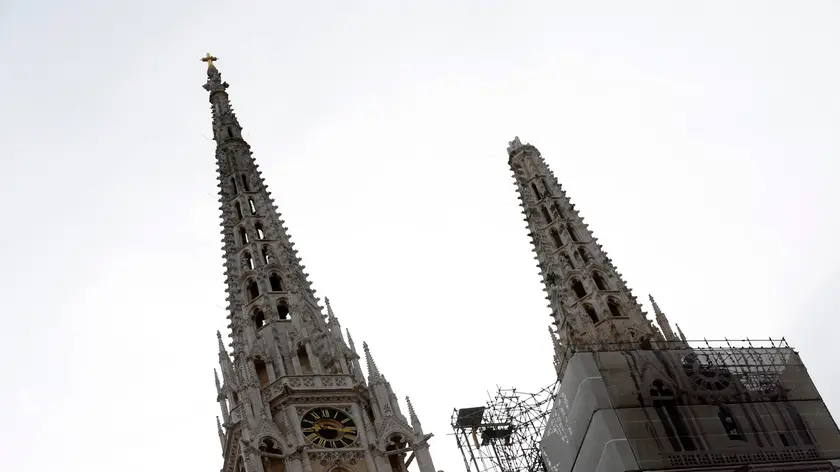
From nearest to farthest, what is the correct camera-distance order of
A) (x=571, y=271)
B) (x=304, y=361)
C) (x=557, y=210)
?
(x=304, y=361) < (x=571, y=271) < (x=557, y=210)

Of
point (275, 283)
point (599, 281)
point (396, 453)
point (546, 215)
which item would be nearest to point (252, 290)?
point (275, 283)

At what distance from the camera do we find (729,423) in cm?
6631

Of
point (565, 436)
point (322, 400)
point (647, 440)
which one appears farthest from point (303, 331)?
point (647, 440)

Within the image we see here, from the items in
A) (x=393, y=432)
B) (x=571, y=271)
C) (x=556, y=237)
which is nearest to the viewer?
(x=393, y=432)

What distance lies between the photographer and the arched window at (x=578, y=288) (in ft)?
268

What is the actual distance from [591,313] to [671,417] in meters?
14.4

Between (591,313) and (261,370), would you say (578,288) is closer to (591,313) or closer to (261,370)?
(591,313)

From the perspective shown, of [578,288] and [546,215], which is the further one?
[546,215]

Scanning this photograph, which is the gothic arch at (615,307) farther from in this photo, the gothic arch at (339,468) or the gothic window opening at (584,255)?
the gothic arch at (339,468)

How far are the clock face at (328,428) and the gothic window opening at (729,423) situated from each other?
16475 mm

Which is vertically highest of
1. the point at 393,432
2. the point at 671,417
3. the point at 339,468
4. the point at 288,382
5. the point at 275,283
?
the point at 275,283

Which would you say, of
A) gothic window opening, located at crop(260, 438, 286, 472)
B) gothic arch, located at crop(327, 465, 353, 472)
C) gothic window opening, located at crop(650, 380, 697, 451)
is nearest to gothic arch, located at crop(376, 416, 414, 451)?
gothic arch, located at crop(327, 465, 353, 472)

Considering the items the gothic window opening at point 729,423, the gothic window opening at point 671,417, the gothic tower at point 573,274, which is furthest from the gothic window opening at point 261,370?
the gothic window opening at point 729,423

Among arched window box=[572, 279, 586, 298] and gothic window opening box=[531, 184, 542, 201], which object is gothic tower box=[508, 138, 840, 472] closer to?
arched window box=[572, 279, 586, 298]
